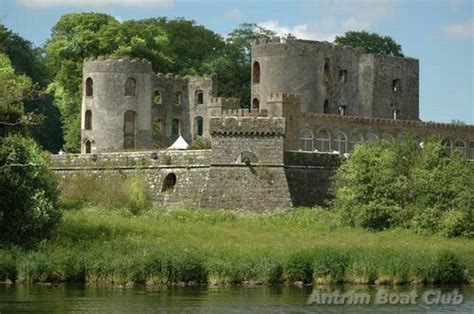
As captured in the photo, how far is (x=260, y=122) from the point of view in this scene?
5047 centimetres

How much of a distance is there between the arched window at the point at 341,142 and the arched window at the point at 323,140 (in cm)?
61

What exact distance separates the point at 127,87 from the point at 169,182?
53.4ft

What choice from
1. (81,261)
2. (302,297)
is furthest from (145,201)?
(302,297)

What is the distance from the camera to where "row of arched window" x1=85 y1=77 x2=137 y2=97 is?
68.1 m

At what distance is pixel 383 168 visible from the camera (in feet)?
154

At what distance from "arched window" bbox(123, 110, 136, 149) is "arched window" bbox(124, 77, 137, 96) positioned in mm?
939

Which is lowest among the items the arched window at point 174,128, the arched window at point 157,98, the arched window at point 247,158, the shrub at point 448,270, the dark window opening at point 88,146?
the shrub at point 448,270

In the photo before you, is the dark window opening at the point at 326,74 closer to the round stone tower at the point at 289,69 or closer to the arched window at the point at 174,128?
the round stone tower at the point at 289,69

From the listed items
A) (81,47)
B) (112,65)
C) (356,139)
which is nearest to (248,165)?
(356,139)

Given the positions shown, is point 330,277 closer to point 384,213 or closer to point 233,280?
point 233,280

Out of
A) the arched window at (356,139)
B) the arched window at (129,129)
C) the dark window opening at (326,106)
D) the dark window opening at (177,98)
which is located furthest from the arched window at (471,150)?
the arched window at (129,129)

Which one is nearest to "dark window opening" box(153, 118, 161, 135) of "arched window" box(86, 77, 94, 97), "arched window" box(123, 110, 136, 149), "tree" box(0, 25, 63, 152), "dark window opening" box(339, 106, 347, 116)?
"arched window" box(123, 110, 136, 149)

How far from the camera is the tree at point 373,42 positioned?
92.3 metres

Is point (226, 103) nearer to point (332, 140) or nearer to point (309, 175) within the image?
point (332, 140)
